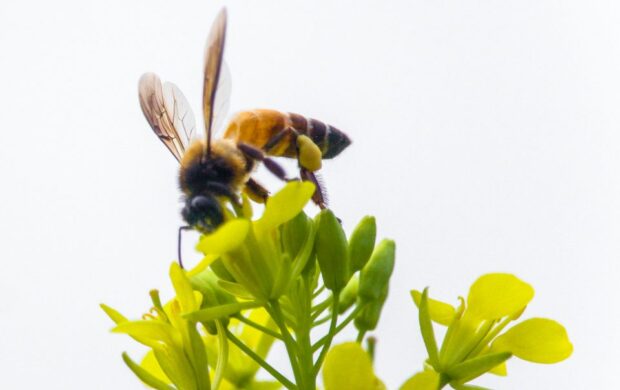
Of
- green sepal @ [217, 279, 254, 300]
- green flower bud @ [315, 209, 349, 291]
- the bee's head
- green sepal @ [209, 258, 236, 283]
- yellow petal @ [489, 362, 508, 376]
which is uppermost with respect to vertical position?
the bee's head

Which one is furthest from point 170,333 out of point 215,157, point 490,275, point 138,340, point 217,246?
point 490,275

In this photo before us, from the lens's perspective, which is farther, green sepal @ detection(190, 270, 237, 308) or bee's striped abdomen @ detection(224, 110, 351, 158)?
bee's striped abdomen @ detection(224, 110, 351, 158)

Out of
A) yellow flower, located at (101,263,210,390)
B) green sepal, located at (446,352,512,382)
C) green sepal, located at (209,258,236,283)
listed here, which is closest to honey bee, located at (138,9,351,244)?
green sepal, located at (209,258,236,283)

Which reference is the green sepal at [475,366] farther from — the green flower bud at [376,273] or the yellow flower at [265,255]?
the yellow flower at [265,255]

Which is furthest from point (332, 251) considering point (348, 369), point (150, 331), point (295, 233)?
point (348, 369)

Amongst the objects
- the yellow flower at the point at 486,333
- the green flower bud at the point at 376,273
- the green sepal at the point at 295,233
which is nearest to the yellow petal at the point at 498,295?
the yellow flower at the point at 486,333

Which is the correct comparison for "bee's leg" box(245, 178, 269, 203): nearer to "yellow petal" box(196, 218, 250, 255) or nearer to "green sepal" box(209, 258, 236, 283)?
"green sepal" box(209, 258, 236, 283)

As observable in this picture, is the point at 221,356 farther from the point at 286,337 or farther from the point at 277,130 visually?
the point at 277,130
